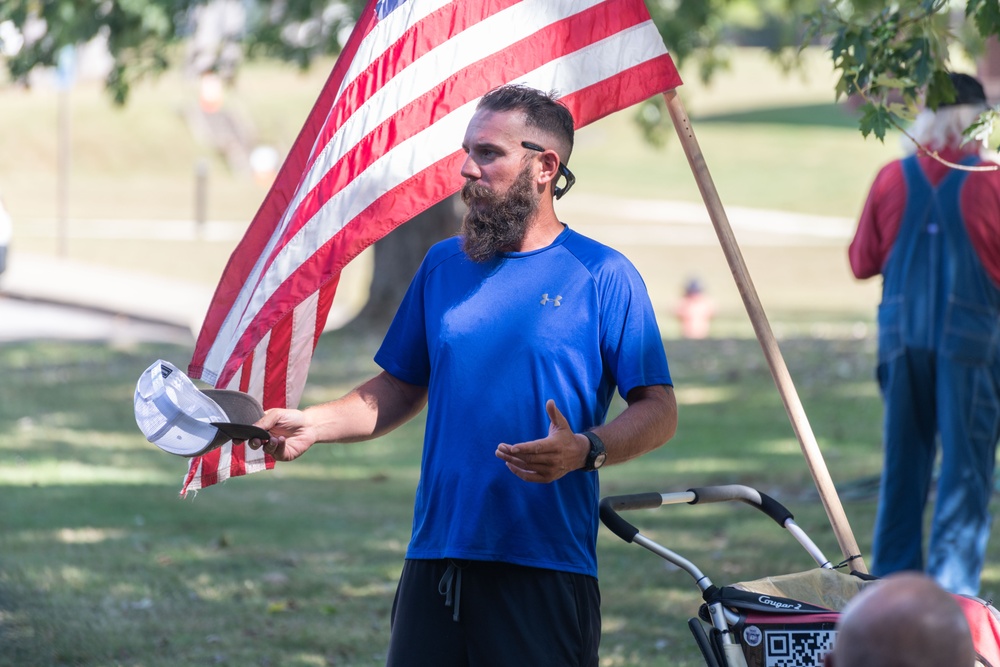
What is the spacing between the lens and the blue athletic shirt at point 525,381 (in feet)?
11.4

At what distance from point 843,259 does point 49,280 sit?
604 inches

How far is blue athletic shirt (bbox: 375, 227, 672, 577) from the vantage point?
11.4 ft

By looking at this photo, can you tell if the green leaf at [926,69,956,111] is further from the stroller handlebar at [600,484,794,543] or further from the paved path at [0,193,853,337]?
the paved path at [0,193,853,337]

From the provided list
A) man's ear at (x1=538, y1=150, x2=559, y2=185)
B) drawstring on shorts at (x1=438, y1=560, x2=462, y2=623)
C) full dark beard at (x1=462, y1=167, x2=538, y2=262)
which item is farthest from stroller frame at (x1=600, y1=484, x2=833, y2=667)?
man's ear at (x1=538, y1=150, x2=559, y2=185)

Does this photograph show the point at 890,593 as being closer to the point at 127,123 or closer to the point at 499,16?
the point at 499,16

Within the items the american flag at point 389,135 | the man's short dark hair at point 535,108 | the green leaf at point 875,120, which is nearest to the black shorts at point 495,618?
the american flag at point 389,135

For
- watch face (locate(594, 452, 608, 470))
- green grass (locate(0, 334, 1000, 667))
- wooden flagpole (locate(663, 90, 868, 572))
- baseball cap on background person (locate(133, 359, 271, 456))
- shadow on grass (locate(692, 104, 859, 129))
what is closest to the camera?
watch face (locate(594, 452, 608, 470))

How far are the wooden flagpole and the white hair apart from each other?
6.92ft

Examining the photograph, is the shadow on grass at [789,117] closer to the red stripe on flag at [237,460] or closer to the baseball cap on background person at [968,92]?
the baseball cap on background person at [968,92]

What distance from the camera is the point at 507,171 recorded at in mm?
3570

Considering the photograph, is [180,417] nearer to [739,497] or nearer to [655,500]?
[655,500]

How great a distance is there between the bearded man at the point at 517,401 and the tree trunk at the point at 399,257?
12.9m

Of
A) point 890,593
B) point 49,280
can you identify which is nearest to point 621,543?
point 890,593

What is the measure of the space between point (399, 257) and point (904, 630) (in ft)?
48.4
